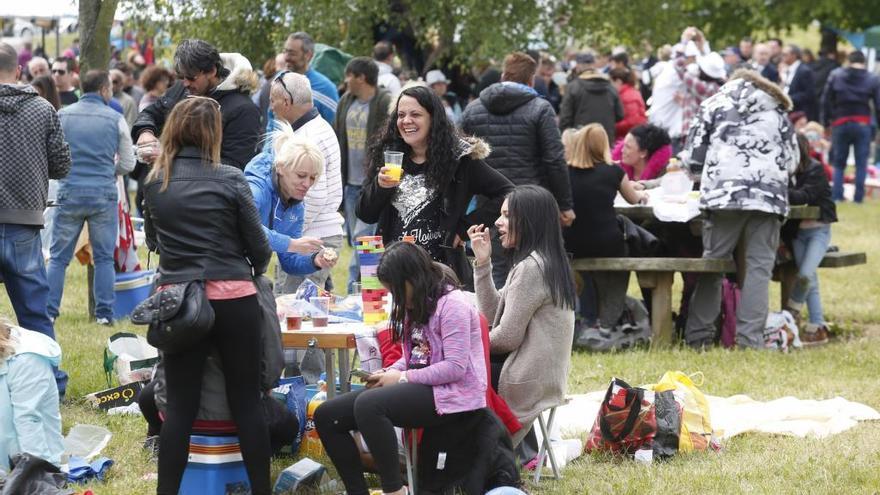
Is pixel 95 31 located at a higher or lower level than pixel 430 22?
lower

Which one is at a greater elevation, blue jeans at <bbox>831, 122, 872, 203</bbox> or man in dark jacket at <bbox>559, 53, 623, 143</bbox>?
man in dark jacket at <bbox>559, 53, 623, 143</bbox>

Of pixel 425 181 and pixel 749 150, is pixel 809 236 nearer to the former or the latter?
pixel 749 150

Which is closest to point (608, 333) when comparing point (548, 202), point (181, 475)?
point (548, 202)

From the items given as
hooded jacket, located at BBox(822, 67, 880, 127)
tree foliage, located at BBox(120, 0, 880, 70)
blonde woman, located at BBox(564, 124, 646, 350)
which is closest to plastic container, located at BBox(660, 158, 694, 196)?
blonde woman, located at BBox(564, 124, 646, 350)

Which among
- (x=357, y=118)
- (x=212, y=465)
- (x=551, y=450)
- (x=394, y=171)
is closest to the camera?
(x=212, y=465)

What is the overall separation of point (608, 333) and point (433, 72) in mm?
7339

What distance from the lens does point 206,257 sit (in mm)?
4805

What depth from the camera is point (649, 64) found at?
65.0 ft

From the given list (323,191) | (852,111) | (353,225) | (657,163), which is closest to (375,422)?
(323,191)

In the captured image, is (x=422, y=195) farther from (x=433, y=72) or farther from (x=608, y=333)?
(x=433, y=72)

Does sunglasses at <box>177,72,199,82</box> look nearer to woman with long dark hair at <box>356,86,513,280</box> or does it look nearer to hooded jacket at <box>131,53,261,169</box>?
hooded jacket at <box>131,53,261,169</box>

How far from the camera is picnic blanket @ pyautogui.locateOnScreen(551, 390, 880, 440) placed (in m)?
6.55

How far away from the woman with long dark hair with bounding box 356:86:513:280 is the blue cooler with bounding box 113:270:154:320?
3.97 m

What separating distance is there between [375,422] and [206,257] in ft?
2.92
